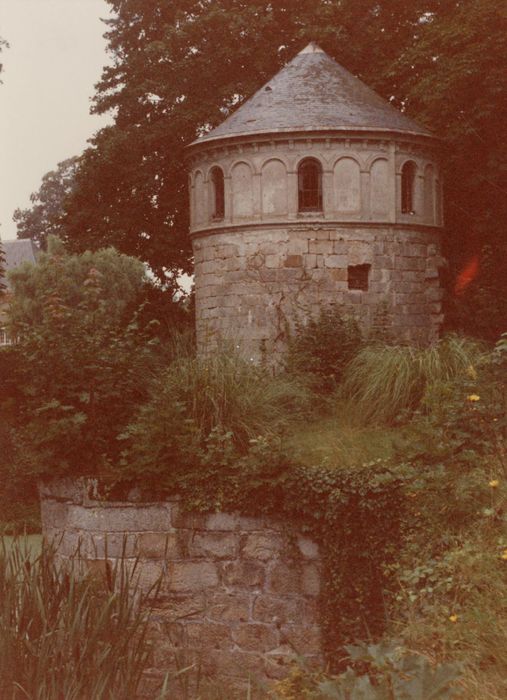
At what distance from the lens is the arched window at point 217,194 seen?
78.0 ft

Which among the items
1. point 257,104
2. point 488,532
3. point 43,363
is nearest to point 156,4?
point 257,104

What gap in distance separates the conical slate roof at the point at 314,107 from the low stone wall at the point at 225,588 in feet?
40.9

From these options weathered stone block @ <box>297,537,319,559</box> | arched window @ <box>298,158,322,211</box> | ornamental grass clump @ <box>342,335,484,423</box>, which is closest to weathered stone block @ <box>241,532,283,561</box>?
weathered stone block @ <box>297,537,319,559</box>

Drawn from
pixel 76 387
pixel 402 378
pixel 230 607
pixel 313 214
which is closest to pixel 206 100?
pixel 313 214

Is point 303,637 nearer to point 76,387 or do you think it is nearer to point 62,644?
point 76,387

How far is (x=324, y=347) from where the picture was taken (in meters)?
19.7

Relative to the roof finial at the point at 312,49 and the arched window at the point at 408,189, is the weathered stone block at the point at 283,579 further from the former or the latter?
the roof finial at the point at 312,49

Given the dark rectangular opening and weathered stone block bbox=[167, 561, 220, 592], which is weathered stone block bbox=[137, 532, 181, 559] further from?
the dark rectangular opening

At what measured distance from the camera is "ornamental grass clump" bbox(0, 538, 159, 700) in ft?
21.2

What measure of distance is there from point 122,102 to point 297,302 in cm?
968

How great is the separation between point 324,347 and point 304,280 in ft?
9.95

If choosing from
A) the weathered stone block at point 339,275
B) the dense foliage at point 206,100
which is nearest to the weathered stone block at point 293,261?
the weathered stone block at point 339,275

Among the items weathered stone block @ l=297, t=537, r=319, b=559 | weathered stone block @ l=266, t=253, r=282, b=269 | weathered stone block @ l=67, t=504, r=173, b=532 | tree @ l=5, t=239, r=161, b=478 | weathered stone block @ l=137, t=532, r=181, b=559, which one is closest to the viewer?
weathered stone block @ l=297, t=537, r=319, b=559

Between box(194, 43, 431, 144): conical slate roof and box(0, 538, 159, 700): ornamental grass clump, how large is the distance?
16.1m
